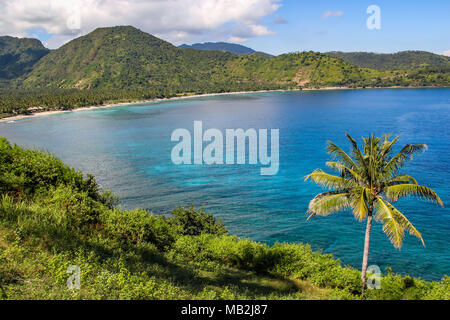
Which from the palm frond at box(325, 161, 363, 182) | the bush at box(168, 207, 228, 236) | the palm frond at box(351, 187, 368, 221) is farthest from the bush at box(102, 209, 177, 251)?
the palm frond at box(351, 187, 368, 221)

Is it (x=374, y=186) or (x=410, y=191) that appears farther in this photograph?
(x=374, y=186)

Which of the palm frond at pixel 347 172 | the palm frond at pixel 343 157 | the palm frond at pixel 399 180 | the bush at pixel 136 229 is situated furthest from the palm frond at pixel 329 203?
the bush at pixel 136 229

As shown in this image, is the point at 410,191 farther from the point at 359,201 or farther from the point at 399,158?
the point at 359,201

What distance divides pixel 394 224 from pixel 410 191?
215 centimetres

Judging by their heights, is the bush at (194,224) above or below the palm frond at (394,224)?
below

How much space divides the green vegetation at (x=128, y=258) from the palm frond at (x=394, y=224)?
537 cm

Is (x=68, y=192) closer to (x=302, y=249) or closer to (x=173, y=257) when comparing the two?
(x=173, y=257)

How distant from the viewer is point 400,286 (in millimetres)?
18359

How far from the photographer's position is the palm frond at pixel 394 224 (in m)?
14.4

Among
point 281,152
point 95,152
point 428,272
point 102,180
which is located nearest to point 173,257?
point 428,272

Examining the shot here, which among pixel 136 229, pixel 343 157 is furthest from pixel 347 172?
pixel 136 229

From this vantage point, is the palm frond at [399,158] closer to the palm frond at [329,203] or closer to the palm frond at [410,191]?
the palm frond at [410,191]

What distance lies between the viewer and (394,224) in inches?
578
